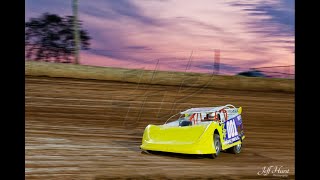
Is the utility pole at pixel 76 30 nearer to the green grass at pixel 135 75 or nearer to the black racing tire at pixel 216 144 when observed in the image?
the green grass at pixel 135 75

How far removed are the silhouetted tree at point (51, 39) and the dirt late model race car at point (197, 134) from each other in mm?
318

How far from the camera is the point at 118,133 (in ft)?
4.40

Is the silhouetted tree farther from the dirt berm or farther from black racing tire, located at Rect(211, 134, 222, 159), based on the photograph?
black racing tire, located at Rect(211, 134, 222, 159)

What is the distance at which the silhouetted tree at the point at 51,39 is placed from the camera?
1294mm

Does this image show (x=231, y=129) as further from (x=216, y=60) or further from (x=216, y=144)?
(x=216, y=60)

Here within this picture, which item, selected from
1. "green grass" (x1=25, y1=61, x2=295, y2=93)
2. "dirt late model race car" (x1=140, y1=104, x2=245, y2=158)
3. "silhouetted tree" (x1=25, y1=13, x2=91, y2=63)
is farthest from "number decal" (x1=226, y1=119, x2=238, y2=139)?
"silhouetted tree" (x1=25, y1=13, x2=91, y2=63)

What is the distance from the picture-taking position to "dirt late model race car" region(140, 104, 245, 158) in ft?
4.12

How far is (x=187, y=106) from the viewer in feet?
4.42

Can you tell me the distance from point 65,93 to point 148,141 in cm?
28

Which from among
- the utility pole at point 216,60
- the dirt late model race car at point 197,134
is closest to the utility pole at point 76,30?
the dirt late model race car at point 197,134

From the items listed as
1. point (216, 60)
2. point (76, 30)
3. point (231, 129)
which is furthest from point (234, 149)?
point (76, 30)
